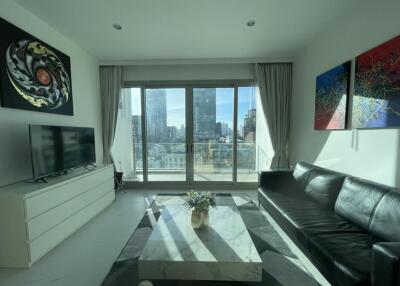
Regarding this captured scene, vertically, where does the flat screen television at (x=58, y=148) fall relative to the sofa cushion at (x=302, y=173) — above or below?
above

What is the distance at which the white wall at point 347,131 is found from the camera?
6.40ft

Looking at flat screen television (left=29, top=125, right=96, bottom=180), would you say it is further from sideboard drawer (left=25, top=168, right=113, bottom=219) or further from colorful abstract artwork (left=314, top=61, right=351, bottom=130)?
colorful abstract artwork (left=314, top=61, right=351, bottom=130)

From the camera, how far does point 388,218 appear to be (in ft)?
5.24

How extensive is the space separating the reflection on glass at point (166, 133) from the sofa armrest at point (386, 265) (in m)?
3.56

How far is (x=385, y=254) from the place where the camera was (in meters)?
1.14

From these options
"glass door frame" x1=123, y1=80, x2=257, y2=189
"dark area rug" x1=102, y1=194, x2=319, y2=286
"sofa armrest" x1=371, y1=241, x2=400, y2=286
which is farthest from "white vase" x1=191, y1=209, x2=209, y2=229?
"glass door frame" x1=123, y1=80, x2=257, y2=189

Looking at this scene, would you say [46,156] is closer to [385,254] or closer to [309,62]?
[385,254]

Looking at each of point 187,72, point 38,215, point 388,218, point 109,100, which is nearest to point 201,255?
point 388,218

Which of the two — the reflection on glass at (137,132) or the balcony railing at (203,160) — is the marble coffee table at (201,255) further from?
the reflection on glass at (137,132)

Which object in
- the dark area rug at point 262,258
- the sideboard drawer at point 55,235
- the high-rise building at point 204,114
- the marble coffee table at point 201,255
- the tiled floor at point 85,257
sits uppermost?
the high-rise building at point 204,114

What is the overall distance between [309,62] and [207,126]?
85.2 inches

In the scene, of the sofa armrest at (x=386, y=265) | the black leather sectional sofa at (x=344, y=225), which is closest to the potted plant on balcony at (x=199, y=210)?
the black leather sectional sofa at (x=344, y=225)

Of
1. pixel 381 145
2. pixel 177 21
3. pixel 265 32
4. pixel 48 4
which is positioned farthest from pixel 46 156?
pixel 381 145

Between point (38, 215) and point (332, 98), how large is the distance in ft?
12.1
